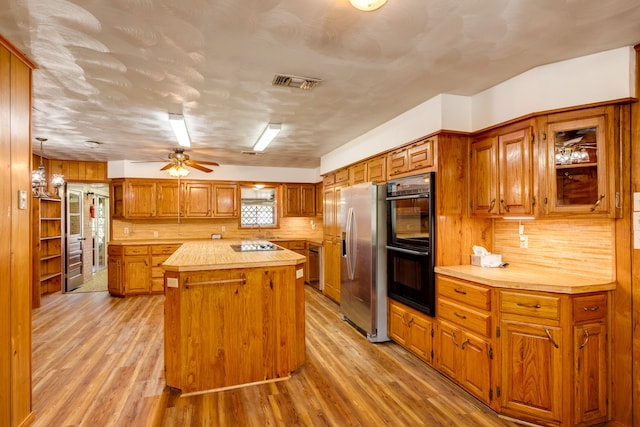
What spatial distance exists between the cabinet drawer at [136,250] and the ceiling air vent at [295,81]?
176 inches

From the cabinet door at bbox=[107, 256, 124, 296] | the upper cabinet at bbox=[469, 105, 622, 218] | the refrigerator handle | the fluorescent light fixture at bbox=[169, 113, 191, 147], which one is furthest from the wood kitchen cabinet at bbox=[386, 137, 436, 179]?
the cabinet door at bbox=[107, 256, 124, 296]

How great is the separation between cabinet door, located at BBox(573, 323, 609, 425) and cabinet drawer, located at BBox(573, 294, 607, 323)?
0.19 feet

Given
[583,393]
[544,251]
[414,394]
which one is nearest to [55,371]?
[414,394]

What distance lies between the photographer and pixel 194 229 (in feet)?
21.9

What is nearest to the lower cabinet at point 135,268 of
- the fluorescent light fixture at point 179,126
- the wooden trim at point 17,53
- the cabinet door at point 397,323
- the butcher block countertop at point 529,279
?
the fluorescent light fixture at point 179,126

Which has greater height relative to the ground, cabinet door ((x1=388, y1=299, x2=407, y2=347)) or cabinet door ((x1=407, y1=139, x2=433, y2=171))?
cabinet door ((x1=407, y1=139, x2=433, y2=171))

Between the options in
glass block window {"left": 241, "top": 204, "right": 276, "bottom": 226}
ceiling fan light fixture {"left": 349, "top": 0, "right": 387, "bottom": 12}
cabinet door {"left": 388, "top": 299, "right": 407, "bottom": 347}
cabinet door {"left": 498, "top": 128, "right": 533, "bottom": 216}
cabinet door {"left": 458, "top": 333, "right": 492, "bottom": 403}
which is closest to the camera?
ceiling fan light fixture {"left": 349, "top": 0, "right": 387, "bottom": 12}

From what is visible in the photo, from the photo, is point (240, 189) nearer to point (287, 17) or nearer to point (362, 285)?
point (362, 285)

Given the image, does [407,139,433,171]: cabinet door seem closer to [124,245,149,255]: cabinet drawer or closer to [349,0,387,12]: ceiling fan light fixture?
[349,0,387,12]: ceiling fan light fixture

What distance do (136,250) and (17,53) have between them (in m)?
4.24

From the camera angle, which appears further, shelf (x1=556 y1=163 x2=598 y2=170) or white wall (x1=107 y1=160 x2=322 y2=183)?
white wall (x1=107 y1=160 x2=322 y2=183)

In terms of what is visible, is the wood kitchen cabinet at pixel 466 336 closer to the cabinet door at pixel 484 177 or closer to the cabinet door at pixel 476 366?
the cabinet door at pixel 476 366

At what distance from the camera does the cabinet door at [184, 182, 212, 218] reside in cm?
636

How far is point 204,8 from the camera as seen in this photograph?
172 cm
